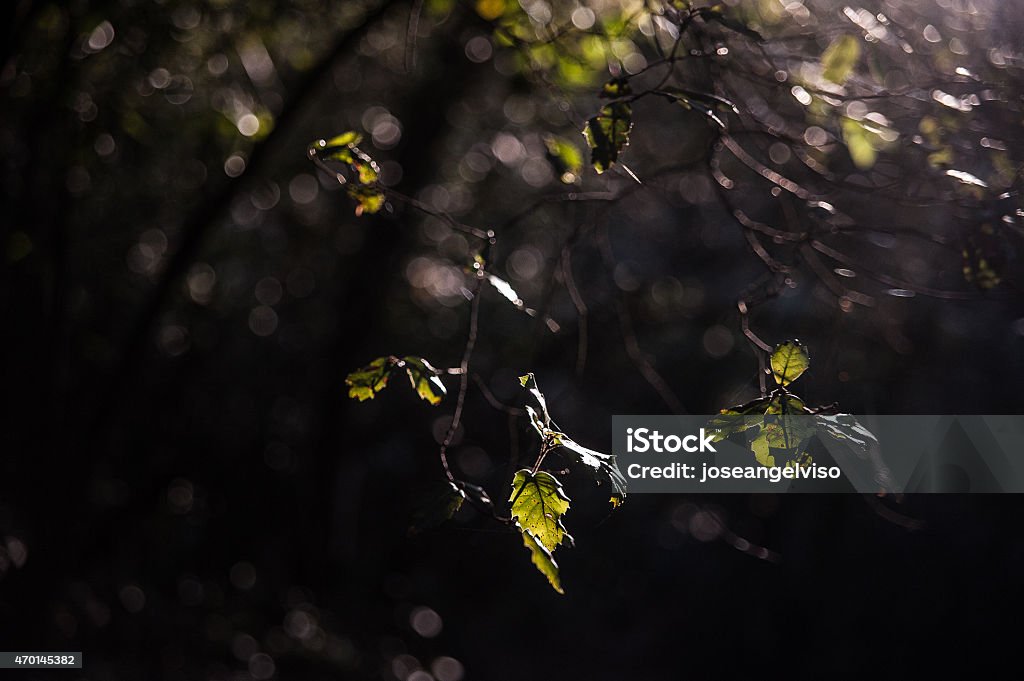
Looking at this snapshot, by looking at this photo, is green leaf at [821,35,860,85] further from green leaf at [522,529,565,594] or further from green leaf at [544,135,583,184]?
green leaf at [522,529,565,594]

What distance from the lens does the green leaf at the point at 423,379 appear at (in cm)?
190

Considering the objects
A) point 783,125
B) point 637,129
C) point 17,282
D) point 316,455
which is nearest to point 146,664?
point 316,455

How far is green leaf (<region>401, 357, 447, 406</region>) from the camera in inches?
74.7

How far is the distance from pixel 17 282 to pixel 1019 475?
4.96 metres

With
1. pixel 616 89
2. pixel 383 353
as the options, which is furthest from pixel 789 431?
pixel 383 353

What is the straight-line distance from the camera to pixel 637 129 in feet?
25.4

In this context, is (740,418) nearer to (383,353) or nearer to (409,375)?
(409,375)

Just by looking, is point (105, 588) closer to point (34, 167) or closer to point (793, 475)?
point (34, 167)

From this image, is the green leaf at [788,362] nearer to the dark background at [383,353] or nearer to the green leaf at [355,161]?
the green leaf at [355,161]

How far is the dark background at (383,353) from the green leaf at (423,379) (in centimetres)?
157

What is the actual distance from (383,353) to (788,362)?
22.0 feet

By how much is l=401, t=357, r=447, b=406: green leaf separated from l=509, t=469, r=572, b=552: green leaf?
46 cm

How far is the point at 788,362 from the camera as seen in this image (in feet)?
4.99

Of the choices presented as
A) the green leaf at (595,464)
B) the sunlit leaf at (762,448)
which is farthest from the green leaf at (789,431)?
the green leaf at (595,464)
